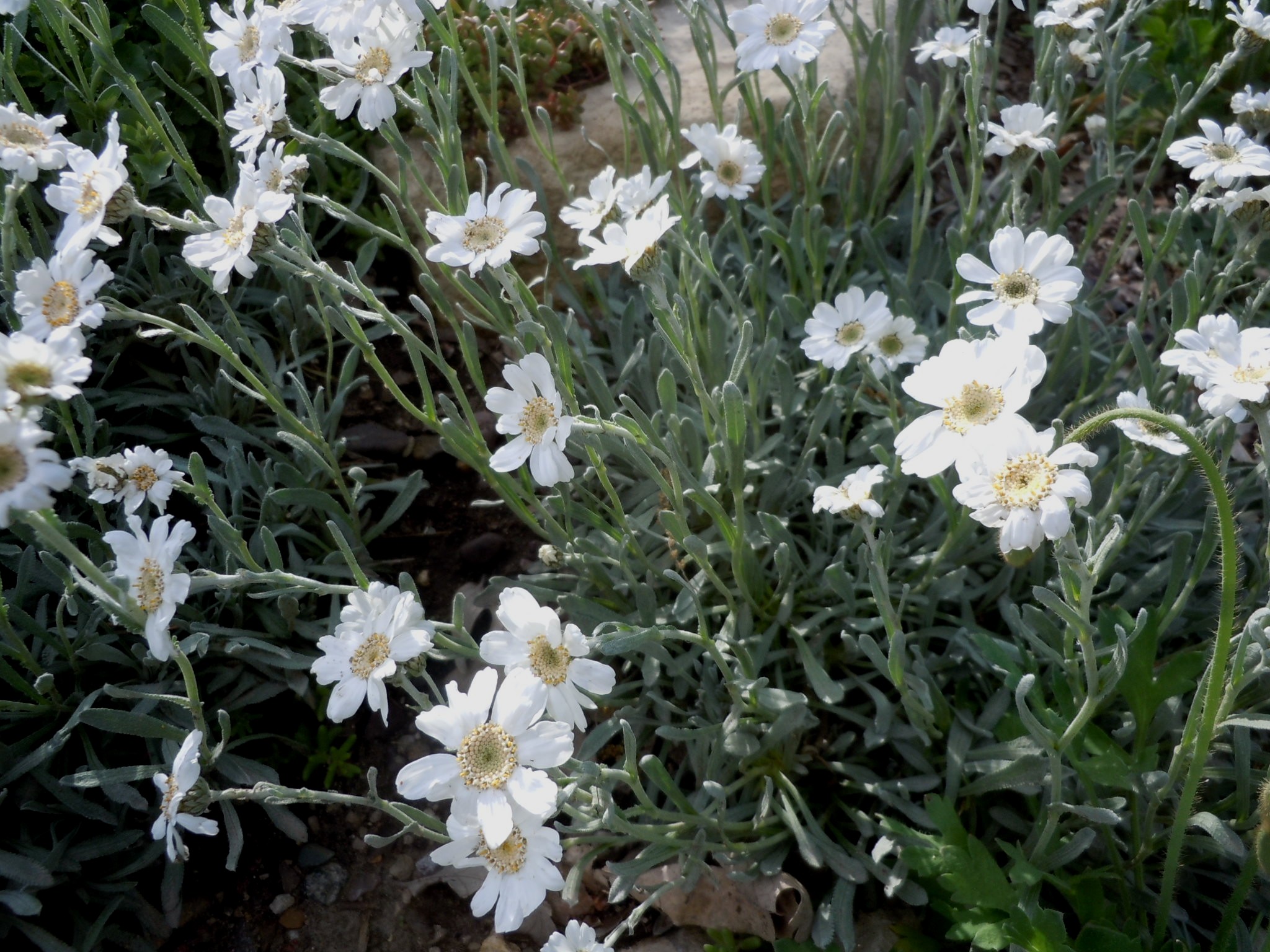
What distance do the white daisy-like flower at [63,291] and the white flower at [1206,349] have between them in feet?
5.10

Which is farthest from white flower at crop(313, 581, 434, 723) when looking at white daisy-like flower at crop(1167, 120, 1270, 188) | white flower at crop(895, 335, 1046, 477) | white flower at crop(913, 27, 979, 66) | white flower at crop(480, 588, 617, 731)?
white flower at crop(913, 27, 979, 66)

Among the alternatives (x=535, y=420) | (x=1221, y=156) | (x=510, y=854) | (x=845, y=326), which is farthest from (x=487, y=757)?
(x=1221, y=156)

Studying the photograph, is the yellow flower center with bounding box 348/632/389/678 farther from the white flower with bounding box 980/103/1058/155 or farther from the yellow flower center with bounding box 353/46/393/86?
the white flower with bounding box 980/103/1058/155

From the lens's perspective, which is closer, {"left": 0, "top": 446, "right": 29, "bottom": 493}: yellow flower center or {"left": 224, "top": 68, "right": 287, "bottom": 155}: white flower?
{"left": 0, "top": 446, "right": 29, "bottom": 493}: yellow flower center

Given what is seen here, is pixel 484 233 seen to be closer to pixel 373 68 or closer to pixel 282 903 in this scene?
pixel 373 68

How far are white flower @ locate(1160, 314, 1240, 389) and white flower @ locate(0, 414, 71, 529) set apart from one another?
1470 millimetres

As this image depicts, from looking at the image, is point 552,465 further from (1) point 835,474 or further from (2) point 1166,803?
(2) point 1166,803

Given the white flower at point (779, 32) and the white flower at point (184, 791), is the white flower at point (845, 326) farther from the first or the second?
the white flower at point (184, 791)

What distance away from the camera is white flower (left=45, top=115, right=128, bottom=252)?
162 cm

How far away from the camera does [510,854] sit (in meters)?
1.50

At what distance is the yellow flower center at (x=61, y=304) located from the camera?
1541mm

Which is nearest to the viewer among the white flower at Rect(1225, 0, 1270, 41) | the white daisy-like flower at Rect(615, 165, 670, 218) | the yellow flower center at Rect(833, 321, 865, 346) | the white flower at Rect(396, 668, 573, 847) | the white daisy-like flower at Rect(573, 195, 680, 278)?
the white flower at Rect(396, 668, 573, 847)

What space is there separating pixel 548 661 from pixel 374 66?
115cm

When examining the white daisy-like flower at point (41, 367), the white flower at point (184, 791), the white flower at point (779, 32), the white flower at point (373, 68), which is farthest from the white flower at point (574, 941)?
the white flower at point (779, 32)
